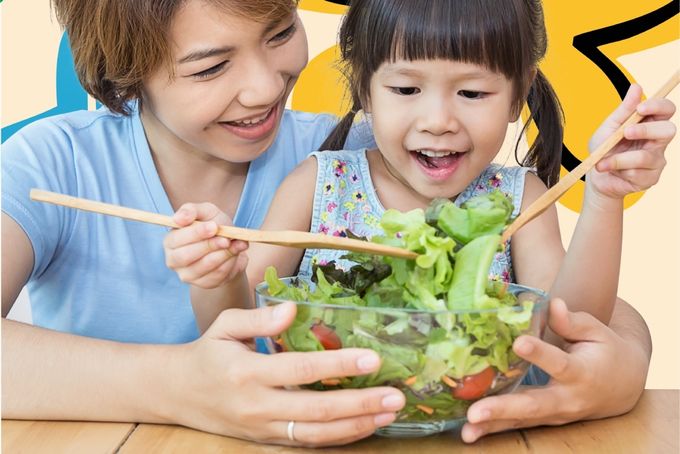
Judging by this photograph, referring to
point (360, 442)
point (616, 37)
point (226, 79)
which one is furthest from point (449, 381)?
point (616, 37)

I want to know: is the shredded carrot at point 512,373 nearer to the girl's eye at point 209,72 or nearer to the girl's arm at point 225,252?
the girl's arm at point 225,252

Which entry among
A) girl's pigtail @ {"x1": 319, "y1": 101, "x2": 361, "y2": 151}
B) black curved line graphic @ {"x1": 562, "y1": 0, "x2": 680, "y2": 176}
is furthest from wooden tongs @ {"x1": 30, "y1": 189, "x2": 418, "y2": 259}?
black curved line graphic @ {"x1": 562, "y1": 0, "x2": 680, "y2": 176}

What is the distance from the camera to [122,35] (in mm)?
1378

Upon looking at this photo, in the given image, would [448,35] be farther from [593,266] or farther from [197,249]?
[197,249]

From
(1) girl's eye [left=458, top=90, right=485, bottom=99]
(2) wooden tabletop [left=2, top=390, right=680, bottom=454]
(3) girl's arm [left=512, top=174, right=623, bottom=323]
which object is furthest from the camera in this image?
(1) girl's eye [left=458, top=90, right=485, bottom=99]

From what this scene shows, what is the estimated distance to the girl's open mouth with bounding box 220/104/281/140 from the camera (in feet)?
4.53

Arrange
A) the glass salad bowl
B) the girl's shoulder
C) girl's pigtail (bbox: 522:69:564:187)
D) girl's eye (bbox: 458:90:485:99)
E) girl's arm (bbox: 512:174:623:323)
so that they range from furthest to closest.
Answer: girl's pigtail (bbox: 522:69:564:187) → the girl's shoulder → girl's eye (bbox: 458:90:485:99) → girl's arm (bbox: 512:174:623:323) → the glass salad bowl

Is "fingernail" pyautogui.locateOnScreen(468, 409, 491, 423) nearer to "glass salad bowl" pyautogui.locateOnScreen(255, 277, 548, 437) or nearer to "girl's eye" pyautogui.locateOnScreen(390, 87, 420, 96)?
"glass salad bowl" pyautogui.locateOnScreen(255, 277, 548, 437)

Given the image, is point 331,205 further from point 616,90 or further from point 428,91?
point 616,90

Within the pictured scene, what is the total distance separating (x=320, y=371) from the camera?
2.87 feet

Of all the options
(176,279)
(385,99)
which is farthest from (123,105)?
(385,99)

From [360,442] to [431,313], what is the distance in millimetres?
209

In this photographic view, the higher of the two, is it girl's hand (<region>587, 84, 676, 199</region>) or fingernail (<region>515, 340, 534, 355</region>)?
girl's hand (<region>587, 84, 676, 199</region>)

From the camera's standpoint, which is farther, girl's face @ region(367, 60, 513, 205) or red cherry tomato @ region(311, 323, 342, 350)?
girl's face @ region(367, 60, 513, 205)
